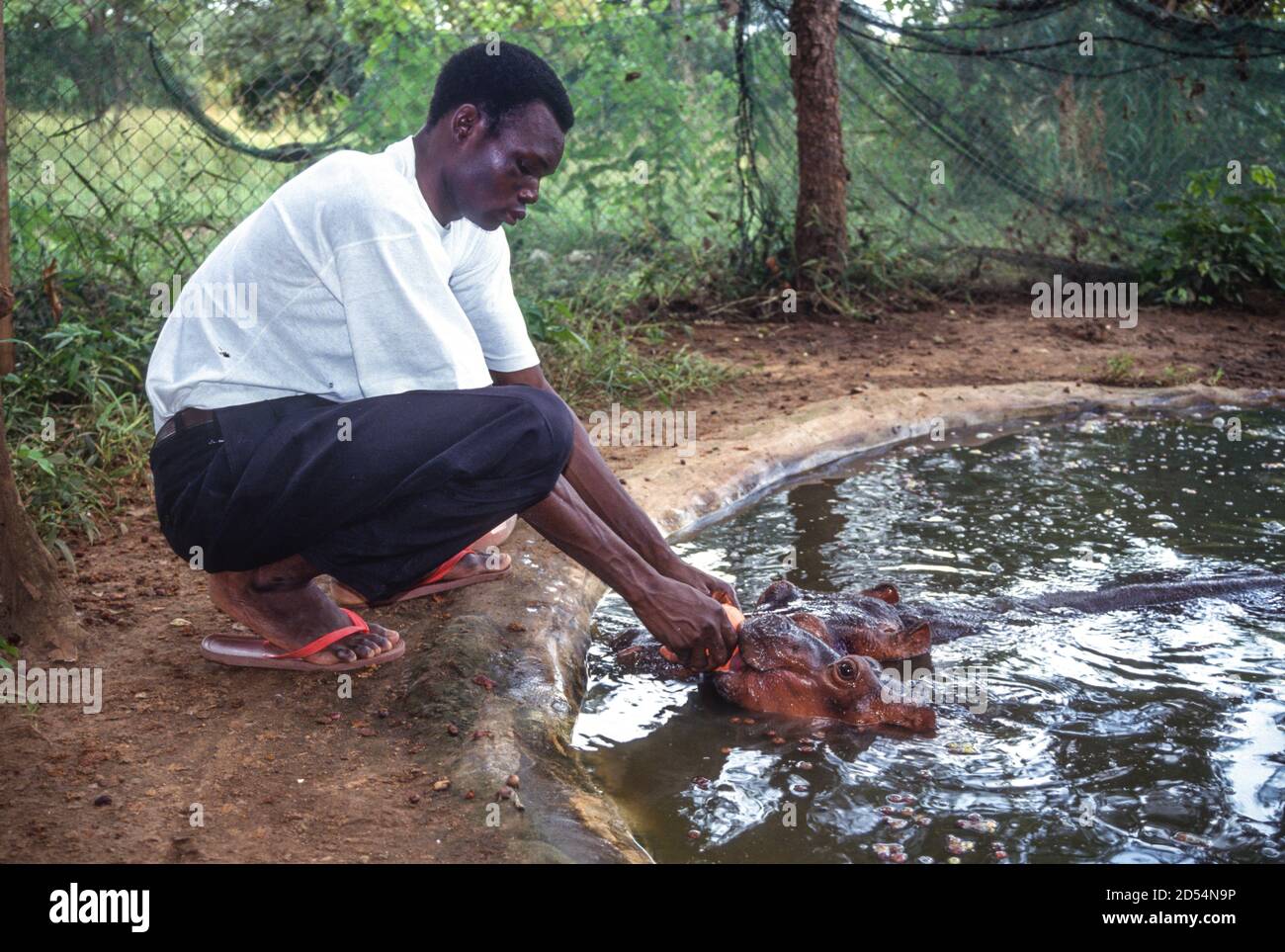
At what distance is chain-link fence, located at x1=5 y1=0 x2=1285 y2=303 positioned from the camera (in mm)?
7422

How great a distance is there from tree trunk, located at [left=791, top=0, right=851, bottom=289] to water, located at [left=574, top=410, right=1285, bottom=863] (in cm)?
336

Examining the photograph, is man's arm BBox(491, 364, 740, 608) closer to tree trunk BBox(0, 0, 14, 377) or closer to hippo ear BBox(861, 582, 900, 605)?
hippo ear BBox(861, 582, 900, 605)

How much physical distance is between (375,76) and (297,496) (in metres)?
5.02

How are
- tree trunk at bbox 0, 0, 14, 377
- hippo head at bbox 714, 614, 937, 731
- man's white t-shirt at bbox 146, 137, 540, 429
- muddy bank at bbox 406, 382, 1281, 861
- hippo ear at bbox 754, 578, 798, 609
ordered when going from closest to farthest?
muddy bank at bbox 406, 382, 1281, 861 → man's white t-shirt at bbox 146, 137, 540, 429 → hippo head at bbox 714, 614, 937, 731 → hippo ear at bbox 754, 578, 798, 609 → tree trunk at bbox 0, 0, 14, 377

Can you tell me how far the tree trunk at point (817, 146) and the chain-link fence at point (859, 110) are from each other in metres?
0.27

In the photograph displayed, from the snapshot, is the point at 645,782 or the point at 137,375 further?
the point at 137,375

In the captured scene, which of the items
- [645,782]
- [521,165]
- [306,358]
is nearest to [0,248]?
[306,358]

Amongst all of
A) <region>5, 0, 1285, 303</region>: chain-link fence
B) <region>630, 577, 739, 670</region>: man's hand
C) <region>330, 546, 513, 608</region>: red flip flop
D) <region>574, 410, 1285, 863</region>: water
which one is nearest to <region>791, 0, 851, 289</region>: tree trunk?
<region>5, 0, 1285, 303</region>: chain-link fence

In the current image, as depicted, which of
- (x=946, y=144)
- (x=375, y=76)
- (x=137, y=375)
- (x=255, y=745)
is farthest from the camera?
(x=946, y=144)

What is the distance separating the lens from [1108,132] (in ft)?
30.1

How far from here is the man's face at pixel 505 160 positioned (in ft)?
10.4

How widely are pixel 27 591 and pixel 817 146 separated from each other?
6.43 metres

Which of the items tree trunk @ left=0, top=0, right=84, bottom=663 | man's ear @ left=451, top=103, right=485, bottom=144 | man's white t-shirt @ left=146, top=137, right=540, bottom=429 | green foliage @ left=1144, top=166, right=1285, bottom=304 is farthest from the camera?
green foliage @ left=1144, top=166, right=1285, bottom=304

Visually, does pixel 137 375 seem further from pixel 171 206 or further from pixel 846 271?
pixel 846 271
